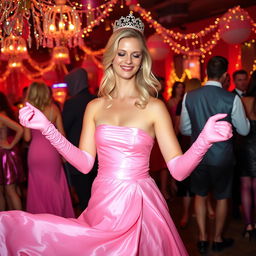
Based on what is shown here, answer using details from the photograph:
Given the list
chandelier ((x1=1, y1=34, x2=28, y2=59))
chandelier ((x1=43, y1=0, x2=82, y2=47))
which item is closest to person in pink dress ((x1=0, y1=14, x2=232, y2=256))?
chandelier ((x1=1, y1=34, x2=28, y2=59))

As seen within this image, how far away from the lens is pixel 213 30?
8609mm

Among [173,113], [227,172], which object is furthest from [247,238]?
[173,113]

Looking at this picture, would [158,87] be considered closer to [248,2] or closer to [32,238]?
[32,238]

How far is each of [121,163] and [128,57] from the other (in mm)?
522

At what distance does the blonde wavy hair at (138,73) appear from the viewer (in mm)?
2029

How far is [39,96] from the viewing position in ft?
12.5

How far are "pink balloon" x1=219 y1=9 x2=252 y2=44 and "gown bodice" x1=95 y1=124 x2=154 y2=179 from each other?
4108 mm

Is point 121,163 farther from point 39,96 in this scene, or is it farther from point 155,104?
point 39,96

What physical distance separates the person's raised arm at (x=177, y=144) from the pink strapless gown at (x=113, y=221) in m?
0.09

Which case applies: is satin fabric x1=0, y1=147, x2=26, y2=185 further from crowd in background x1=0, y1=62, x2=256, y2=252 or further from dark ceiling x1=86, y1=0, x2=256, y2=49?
dark ceiling x1=86, y1=0, x2=256, y2=49

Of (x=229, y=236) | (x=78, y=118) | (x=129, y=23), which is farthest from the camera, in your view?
(x=229, y=236)

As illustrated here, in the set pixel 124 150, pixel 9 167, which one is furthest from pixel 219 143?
pixel 9 167

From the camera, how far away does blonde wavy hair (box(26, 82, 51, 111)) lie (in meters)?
3.79

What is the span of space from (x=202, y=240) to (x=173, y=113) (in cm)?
192
